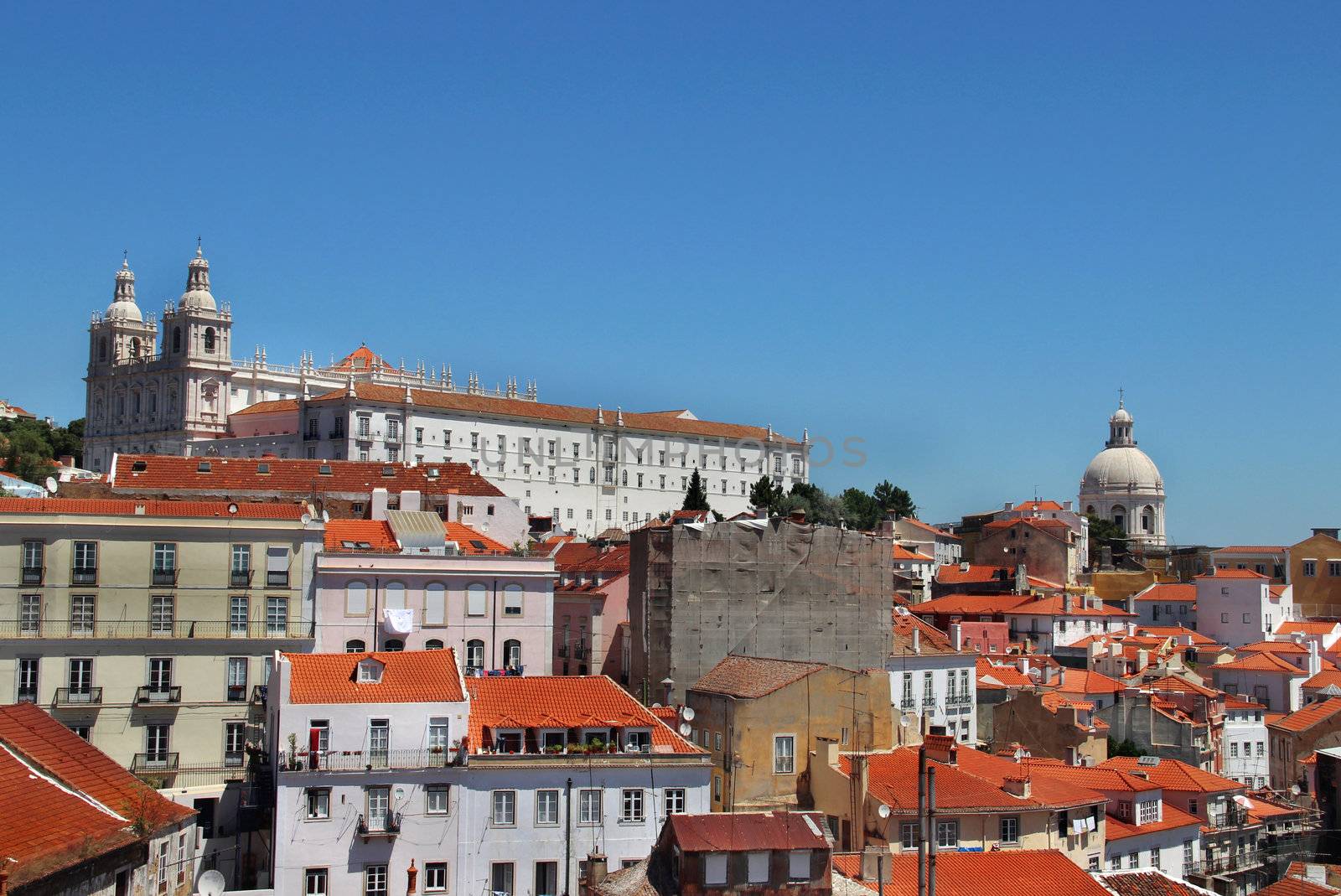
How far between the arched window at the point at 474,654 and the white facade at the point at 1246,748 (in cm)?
3176

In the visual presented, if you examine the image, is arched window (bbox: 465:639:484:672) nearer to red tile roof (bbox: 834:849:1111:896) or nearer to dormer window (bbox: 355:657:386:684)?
dormer window (bbox: 355:657:386:684)

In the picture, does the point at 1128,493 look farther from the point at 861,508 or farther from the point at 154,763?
the point at 154,763

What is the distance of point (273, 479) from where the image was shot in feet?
197

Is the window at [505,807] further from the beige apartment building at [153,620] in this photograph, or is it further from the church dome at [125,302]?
the church dome at [125,302]

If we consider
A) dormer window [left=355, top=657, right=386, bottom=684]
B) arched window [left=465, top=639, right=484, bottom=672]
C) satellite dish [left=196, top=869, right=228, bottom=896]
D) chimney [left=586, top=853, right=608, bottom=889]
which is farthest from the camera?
arched window [left=465, top=639, right=484, bottom=672]

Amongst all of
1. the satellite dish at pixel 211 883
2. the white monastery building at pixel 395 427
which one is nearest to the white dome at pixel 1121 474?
the white monastery building at pixel 395 427

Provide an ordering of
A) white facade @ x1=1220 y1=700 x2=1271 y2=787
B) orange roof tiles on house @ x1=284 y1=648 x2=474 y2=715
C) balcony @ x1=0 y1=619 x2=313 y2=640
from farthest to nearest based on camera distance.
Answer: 1. white facade @ x1=1220 y1=700 x2=1271 y2=787
2. balcony @ x1=0 y1=619 x2=313 y2=640
3. orange roof tiles on house @ x1=284 y1=648 x2=474 y2=715

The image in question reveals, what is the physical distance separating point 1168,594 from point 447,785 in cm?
7627

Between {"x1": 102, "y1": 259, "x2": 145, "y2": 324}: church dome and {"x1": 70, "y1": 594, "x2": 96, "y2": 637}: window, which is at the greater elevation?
{"x1": 102, "y1": 259, "x2": 145, "y2": 324}: church dome

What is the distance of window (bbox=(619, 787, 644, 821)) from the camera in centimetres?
3253

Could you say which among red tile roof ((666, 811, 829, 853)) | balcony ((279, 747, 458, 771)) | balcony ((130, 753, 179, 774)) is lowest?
balcony ((130, 753, 179, 774))

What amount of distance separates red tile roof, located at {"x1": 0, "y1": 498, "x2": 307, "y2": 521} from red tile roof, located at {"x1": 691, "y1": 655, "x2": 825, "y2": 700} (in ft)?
40.0

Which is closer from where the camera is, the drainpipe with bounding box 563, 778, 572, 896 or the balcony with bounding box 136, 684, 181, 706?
the drainpipe with bounding box 563, 778, 572, 896

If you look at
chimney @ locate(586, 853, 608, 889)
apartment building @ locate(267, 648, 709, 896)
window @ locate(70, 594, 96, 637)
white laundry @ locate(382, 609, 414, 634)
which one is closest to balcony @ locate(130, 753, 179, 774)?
window @ locate(70, 594, 96, 637)
